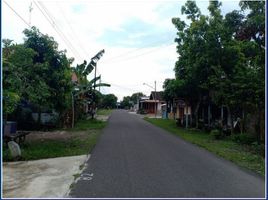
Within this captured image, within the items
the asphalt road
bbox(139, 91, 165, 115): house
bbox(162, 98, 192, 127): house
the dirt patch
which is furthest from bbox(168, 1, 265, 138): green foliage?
bbox(139, 91, 165, 115): house

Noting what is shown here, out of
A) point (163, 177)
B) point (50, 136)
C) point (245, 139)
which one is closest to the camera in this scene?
point (163, 177)

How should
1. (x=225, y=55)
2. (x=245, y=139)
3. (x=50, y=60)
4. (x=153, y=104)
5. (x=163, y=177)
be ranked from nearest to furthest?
(x=163, y=177) < (x=50, y=60) < (x=245, y=139) < (x=225, y=55) < (x=153, y=104)

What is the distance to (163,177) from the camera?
9.27 meters

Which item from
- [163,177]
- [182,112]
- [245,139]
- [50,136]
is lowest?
[163,177]

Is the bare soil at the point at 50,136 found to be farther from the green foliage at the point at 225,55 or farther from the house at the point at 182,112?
the house at the point at 182,112

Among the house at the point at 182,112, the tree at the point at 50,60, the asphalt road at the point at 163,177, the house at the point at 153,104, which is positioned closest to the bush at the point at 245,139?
the asphalt road at the point at 163,177

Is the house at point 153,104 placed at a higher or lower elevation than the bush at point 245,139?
higher

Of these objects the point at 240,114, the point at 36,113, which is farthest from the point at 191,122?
the point at 36,113

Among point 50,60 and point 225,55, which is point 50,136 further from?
point 225,55

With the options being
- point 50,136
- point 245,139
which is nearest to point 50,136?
point 50,136

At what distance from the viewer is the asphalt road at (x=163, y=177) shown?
303 inches

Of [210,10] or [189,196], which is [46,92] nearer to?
[189,196]

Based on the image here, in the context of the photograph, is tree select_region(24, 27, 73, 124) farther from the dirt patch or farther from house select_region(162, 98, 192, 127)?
house select_region(162, 98, 192, 127)

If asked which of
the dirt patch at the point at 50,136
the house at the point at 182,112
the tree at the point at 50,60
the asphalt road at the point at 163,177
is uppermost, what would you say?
the tree at the point at 50,60
